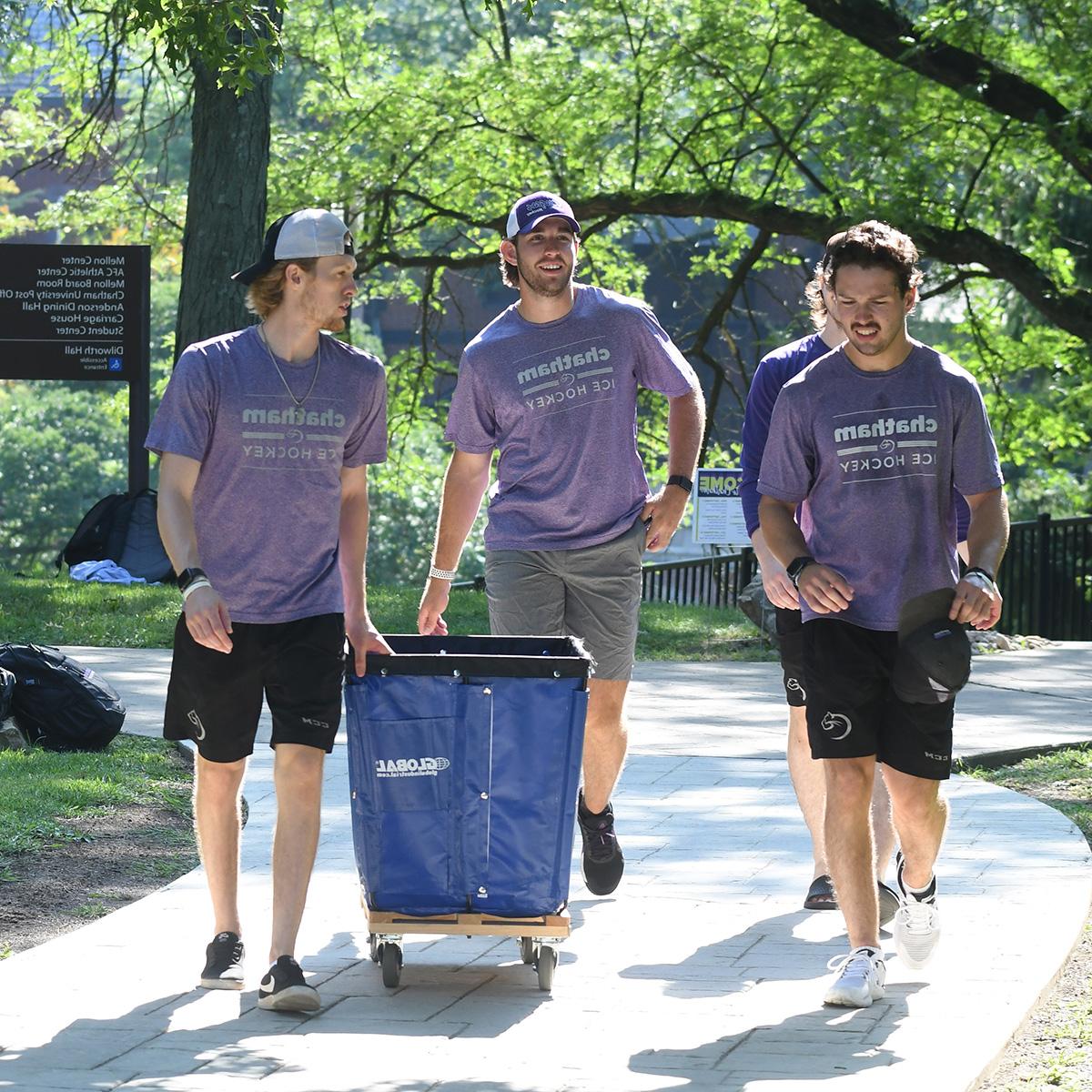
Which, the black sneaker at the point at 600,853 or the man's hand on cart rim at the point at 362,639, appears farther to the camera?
the black sneaker at the point at 600,853

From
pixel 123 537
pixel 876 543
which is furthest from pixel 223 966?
pixel 123 537

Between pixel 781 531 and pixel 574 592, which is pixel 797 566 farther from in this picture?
pixel 574 592

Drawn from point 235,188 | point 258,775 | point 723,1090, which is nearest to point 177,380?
point 723,1090

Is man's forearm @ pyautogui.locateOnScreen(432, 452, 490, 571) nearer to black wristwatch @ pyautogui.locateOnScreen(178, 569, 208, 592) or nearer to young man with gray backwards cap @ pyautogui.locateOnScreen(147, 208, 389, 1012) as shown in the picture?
young man with gray backwards cap @ pyautogui.locateOnScreen(147, 208, 389, 1012)

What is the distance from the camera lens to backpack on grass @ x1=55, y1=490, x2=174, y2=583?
1645 cm

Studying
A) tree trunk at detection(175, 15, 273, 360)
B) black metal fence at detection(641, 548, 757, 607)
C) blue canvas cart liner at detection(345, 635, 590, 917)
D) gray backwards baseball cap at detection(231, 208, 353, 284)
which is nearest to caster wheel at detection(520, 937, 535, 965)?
blue canvas cart liner at detection(345, 635, 590, 917)

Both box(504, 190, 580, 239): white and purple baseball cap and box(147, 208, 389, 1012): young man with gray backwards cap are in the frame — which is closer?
box(147, 208, 389, 1012): young man with gray backwards cap

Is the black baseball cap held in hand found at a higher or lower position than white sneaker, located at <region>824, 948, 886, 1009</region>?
higher

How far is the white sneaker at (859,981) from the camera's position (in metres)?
4.86

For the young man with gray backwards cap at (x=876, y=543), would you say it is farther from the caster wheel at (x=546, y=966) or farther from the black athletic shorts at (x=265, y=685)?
the black athletic shorts at (x=265, y=685)

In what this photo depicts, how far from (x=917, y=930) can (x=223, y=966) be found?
1825 millimetres

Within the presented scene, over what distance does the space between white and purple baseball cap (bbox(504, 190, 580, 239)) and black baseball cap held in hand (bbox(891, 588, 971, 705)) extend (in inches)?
66.8

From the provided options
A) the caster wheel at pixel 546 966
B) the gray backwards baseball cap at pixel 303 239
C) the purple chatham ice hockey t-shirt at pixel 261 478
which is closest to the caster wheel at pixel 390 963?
the caster wheel at pixel 546 966

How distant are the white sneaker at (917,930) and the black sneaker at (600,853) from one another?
3.74ft
